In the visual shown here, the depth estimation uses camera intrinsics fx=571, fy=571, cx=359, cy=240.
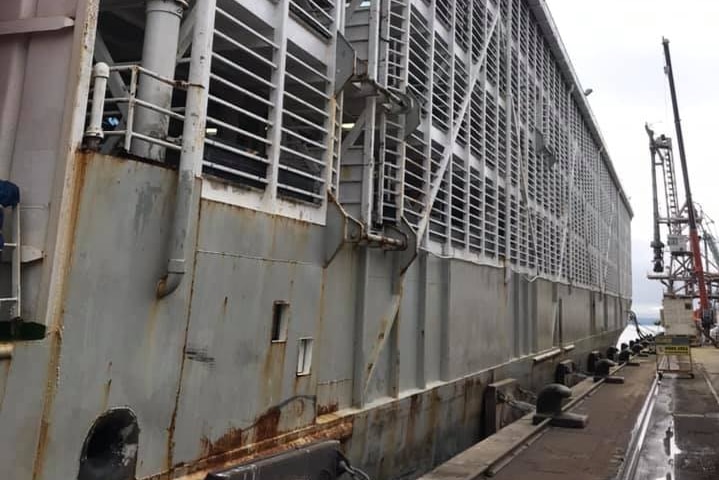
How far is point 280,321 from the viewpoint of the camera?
7.11 meters

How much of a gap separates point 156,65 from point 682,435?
10.7 m

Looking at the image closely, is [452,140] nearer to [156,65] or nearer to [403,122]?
[403,122]

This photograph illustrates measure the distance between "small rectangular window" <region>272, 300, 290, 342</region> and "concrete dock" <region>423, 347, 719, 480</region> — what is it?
9.19ft

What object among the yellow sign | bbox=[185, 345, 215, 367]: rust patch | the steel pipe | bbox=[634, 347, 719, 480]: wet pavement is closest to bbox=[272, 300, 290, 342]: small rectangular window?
bbox=[185, 345, 215, 367]: rust patch

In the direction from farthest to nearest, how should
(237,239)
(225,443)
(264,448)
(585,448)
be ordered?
(585,448)
(264,448)
(237,239)
(225,443)

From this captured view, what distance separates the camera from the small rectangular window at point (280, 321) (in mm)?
7031

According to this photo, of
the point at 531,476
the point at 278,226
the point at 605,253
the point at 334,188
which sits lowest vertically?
the point at 531,476

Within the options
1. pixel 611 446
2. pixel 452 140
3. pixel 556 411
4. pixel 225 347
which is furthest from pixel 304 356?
pixel 452 140

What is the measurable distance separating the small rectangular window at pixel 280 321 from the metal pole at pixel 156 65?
7.66ft

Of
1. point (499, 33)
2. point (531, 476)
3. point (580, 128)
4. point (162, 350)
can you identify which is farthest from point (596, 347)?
point (162, 350)

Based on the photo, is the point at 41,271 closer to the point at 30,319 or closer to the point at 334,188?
the point at 30,319

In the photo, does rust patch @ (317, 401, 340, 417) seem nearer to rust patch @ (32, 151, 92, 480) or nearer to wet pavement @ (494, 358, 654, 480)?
wet pavement @ (494, 358, 654, 480)

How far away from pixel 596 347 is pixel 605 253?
9.44 metres

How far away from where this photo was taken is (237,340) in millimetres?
6344
